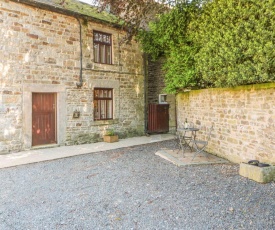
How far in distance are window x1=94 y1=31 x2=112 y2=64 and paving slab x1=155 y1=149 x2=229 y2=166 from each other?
5.16 m

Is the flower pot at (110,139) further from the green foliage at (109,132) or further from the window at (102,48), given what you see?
the window at (102,48)

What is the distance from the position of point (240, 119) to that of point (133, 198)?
12.0 ft

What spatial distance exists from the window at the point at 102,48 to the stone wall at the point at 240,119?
14.5 ft

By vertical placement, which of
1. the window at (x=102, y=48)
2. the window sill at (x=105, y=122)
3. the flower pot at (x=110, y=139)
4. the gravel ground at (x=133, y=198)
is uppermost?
the window at (x=102, y=48)

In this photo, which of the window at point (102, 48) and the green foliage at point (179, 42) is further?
the window at point (102, 48)

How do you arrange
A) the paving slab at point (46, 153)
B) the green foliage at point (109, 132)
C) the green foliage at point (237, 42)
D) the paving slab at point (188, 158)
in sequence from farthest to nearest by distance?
the green foliage at point (109, 132)
the paving slab at point (46, 153)
the paving slab at point (188, 158)
the green foliage at point (237, 42)

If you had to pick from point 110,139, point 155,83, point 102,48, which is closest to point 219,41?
point 102,48

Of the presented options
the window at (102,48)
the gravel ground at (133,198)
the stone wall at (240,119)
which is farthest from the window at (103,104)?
the gravel ground at (133,198)

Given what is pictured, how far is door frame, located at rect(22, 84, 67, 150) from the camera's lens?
26.1 feet

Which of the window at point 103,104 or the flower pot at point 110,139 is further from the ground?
the window at point 103,104

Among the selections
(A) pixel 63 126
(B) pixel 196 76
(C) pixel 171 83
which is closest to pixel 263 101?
(B) pixel 196 76

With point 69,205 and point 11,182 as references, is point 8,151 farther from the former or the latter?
point 69,205

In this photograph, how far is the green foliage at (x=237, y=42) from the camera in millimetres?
4898

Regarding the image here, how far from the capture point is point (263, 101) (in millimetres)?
5230
